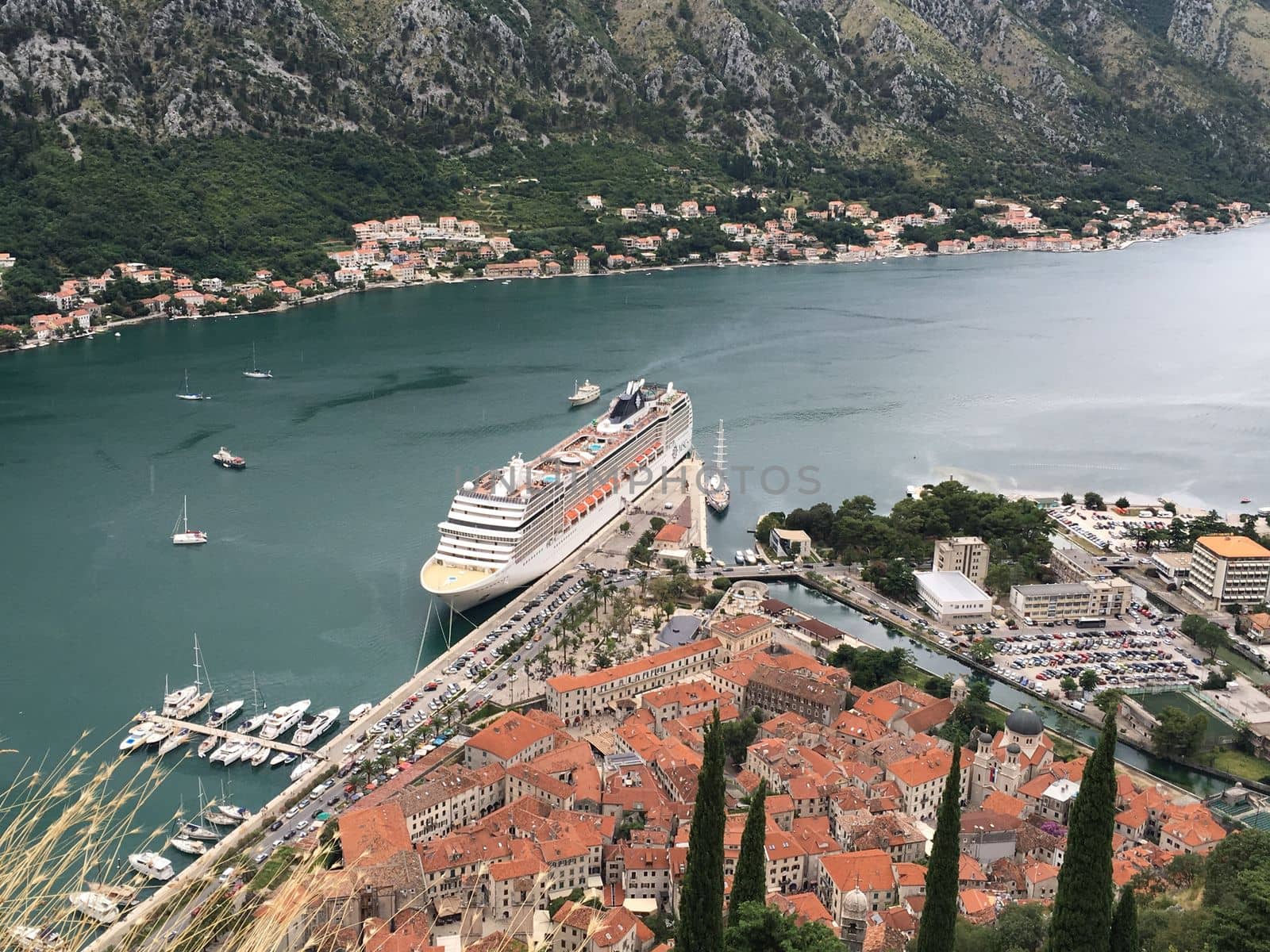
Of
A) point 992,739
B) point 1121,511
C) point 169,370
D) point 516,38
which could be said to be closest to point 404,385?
point 169,370

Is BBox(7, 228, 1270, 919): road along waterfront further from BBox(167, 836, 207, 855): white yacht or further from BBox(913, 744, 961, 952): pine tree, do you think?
BBox(913, 744, 961, 952): pine tree

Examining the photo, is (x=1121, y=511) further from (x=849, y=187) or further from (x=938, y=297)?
(x=849, y=187)

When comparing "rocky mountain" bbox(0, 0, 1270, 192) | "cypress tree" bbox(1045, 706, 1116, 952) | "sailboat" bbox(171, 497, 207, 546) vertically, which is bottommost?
"sailboat" bbox(171, 497, 207, 546)

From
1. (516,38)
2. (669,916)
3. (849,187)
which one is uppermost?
(516,38)

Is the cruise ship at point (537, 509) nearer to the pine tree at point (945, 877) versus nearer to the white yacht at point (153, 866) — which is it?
the white yacht at point (153, 866)

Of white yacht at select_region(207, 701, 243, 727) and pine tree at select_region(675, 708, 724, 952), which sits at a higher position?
pine tree at select_region(675, 708, 724, 952)

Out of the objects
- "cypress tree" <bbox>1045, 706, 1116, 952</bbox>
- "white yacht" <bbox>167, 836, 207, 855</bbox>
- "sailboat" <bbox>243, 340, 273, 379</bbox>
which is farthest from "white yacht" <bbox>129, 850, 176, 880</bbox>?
"sailboat" <bbox>243, 340, 273, 379</bbox>
